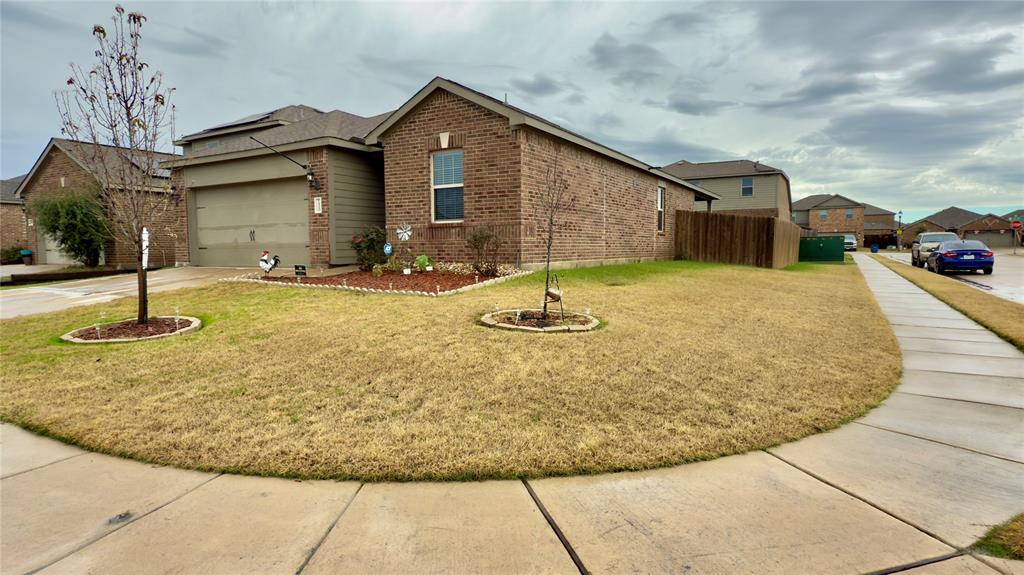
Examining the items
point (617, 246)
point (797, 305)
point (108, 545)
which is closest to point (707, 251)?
point (617, 246)

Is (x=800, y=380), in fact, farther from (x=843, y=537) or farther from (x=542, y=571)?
(x=542, y=571)

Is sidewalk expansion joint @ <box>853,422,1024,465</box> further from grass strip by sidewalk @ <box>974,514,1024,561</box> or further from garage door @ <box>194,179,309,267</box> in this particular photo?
garage door @ <box>194,179,309,267</box>

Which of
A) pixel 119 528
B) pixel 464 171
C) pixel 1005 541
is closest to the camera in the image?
pixel 1005 541

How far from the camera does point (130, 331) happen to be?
675cm

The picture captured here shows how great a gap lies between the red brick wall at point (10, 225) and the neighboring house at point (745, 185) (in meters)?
45.5

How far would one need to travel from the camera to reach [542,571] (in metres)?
2.10

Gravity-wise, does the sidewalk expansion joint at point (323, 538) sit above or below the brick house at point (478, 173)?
below

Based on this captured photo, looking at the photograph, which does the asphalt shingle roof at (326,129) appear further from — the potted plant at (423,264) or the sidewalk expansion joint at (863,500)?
the sidewalk expansion joint at (863,500)

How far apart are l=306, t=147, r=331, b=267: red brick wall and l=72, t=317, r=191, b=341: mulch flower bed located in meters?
6.41

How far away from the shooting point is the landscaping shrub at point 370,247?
12961 mm

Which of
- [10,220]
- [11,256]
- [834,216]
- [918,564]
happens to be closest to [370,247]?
[918,564]

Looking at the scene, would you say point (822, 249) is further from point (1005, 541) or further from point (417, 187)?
point (1005, 541)

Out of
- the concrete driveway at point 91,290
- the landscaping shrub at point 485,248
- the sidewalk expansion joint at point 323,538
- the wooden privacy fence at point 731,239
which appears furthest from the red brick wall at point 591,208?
the sidewalk expansion joint at point 323,538

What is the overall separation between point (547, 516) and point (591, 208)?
13.2m
